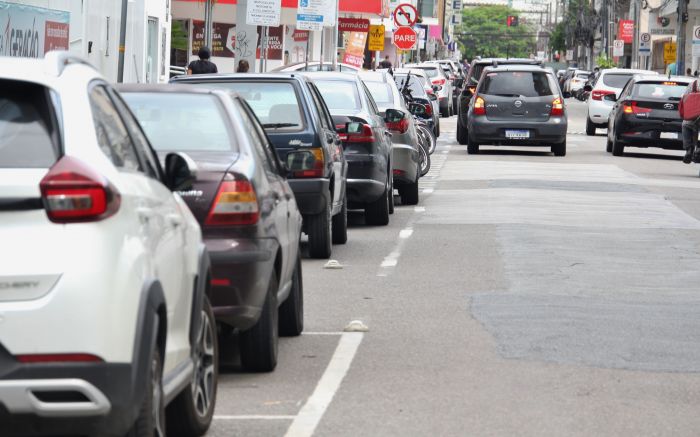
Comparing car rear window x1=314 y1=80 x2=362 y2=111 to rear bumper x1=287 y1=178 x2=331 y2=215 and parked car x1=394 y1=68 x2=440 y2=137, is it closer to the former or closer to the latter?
rear bumper x1=287 y1=178 x2=331 y2=215

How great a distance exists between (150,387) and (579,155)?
29.1 m

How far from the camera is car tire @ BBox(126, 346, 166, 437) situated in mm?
5363

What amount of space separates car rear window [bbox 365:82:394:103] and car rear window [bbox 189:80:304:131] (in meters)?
8.05

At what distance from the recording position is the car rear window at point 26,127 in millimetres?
5207

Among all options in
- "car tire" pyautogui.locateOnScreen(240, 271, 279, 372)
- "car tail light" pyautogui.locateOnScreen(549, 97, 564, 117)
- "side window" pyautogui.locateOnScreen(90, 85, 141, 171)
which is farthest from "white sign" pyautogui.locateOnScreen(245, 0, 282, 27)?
"side window" pyautogui.locateOnScreen(90, 85, 141, 171)

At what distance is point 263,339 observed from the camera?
858 cm

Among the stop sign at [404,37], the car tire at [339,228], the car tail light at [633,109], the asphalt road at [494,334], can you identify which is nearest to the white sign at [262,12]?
the car tail light at [633,109]

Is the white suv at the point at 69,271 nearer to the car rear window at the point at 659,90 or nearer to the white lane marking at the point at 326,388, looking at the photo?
the white lane marking at the point at 326,388

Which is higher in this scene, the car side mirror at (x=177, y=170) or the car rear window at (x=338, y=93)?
the car rear window at (x=338, y=93)

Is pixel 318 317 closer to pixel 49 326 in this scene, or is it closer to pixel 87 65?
pixel 87 65

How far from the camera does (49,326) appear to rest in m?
5.01

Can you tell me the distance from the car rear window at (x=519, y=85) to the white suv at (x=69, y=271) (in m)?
27.0

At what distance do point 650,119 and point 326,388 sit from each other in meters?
25.8

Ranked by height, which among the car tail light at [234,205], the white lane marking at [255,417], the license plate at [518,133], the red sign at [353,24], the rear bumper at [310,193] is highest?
the red sign at [353,24]
